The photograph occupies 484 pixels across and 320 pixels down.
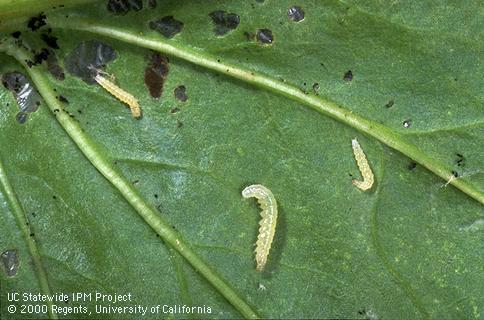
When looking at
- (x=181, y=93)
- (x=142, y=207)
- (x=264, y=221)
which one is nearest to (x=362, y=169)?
(x=264, y=221)

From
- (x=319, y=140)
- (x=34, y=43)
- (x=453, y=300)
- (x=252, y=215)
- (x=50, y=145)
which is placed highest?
(x=34, y=43)

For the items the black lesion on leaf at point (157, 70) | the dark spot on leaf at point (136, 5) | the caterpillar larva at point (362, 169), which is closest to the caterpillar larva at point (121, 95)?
the black lesion on leaf at point (157, 70)

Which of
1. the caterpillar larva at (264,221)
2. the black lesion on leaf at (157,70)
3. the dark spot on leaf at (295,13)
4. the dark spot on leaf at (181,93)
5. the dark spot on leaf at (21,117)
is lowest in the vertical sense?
the caterpillar larva at (264,221)

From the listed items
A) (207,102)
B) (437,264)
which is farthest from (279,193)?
(437,264)

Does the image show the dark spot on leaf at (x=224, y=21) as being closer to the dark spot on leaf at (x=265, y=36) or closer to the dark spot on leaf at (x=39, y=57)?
the dark spot on leaf at (x=265, y=36)

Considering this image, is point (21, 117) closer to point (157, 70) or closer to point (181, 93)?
point (157, 70)

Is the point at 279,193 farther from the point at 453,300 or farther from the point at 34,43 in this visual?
the point at 34,43

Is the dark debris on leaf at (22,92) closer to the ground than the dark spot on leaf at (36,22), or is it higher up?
closer to the ground
